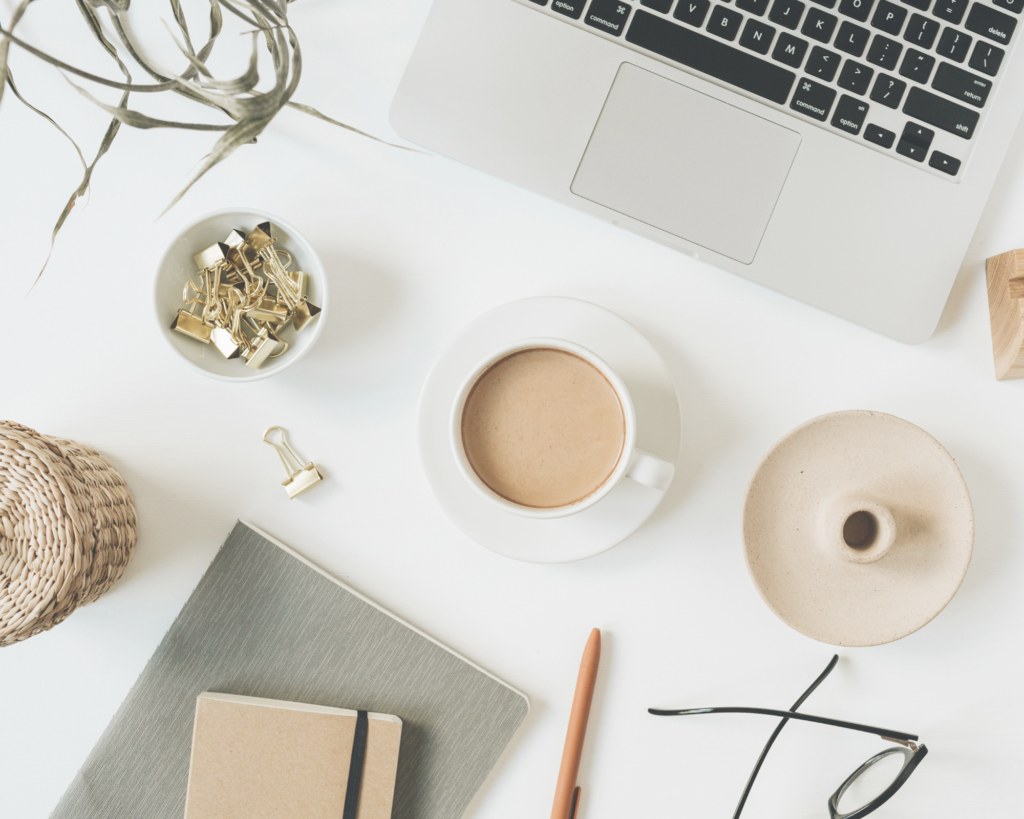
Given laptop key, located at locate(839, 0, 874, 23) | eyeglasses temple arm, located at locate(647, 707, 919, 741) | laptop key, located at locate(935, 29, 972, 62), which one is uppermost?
laptop key, located at locate(935, 29, 972, 62)

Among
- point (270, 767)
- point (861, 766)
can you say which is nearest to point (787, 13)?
point (861, 766)

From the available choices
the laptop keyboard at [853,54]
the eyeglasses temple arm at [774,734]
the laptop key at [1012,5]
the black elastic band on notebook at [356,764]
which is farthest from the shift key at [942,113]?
the black elastic band on notebook at [356,764]

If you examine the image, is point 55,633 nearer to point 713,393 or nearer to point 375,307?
point 375,307

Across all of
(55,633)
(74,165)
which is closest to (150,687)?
(55,633)

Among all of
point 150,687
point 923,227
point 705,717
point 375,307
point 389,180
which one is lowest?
point 150,687

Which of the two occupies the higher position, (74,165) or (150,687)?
(74,165)

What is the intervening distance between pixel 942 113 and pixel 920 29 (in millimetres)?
80

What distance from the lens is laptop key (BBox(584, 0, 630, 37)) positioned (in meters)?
0.68

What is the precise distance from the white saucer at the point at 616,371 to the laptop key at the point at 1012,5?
458mm

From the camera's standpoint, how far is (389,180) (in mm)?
760

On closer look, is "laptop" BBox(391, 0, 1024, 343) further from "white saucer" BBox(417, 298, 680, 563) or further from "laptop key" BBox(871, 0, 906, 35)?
"white saucer" BBox(417, 298, 680, 563)

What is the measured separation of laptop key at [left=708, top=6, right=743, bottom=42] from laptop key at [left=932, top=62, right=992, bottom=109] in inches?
7.7

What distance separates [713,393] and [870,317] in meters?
0.17

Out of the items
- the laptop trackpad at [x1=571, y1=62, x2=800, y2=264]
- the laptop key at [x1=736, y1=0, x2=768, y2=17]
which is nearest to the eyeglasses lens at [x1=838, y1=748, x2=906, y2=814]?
the laptop trackpad at [x1=571, y1=62, x2=800, y2=264]
